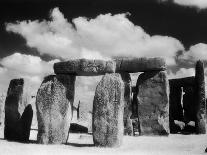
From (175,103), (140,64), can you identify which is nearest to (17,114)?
(140,64)

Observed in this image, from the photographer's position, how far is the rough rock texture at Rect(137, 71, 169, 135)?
13453mm

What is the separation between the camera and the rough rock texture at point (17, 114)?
1067cm

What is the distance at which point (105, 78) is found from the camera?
31.3 feet

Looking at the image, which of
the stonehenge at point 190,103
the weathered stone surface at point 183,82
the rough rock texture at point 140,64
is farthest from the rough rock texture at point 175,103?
the rough rock texture at point 140,64

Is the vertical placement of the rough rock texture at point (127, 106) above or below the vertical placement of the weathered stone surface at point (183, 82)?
below

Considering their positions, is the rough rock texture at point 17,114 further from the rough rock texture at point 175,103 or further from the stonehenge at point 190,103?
the rough rock texture at point 175,103

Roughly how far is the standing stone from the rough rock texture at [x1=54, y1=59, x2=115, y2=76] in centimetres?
608

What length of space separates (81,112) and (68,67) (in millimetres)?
11071

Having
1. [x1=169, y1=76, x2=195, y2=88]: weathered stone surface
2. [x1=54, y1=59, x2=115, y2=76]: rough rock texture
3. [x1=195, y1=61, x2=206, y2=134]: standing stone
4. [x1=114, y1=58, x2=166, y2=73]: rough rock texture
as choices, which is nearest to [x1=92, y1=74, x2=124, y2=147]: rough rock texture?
[x1=54, y1=59, x2=115, y2=76]: rough rock texture

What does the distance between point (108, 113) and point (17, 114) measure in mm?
3127

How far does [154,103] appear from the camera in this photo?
1373cm

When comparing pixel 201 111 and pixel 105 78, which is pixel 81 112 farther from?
pixel 105 78

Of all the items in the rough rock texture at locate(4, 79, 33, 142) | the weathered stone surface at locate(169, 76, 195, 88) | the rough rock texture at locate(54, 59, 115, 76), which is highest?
the weathered stone surface at locate(169, 76, 195, 88)

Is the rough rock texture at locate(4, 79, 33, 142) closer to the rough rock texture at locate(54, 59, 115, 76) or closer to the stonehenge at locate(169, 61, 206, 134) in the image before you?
the rough rock texture at locate(54, 59, 115, 76)
